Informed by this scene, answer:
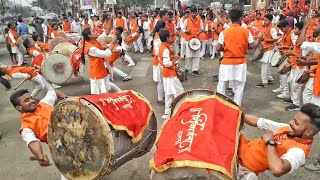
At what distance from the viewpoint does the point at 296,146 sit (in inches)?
97.2

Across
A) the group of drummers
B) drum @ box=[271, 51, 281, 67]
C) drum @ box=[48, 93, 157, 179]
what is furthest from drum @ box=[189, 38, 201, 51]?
drum @ box=[48, 93, 157, 179]

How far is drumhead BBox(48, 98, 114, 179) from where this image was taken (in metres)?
3.20

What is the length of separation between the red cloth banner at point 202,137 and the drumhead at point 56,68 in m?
5.36

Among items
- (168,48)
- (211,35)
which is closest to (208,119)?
(168,48)

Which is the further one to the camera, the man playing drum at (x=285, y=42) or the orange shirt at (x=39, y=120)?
the man playing drum at (x=285, y=42)

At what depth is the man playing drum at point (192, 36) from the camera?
30.6 feet

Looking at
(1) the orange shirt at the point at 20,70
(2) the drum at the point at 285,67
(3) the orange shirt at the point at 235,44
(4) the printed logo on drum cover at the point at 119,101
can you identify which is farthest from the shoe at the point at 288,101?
(1) the orange shirt at the point at 20,70

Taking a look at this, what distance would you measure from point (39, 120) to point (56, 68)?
4515 mm

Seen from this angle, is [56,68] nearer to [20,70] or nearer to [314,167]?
[20,70]

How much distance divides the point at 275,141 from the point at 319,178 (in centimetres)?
215

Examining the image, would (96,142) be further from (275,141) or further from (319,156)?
(319,156)

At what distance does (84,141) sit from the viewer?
11.0 feet

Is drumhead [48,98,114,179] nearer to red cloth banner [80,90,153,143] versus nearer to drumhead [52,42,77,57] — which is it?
red cloth banner [80,90,153,143]

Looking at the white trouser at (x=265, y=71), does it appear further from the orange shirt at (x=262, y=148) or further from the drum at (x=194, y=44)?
the orange shirt at (x=262, y=148)
